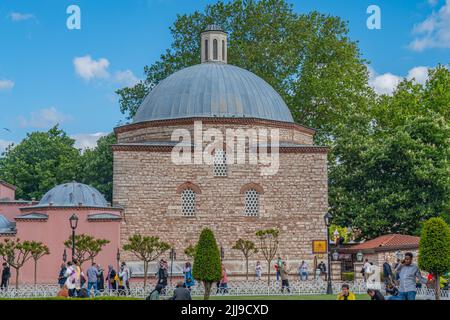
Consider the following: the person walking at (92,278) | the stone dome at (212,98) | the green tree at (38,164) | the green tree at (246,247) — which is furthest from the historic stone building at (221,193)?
the green tree at (38,164)

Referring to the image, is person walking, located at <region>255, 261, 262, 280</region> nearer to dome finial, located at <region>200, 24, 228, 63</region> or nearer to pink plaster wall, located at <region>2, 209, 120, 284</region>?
pink plaster wall, located at <region>2, 209, 120, 284</region>

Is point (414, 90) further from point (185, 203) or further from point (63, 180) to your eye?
point (63, 180)

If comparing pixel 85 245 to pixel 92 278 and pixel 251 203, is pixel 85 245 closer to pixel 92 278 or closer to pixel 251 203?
pixel 92 278

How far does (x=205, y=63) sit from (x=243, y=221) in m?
8.66

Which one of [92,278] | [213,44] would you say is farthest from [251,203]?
[92,278]

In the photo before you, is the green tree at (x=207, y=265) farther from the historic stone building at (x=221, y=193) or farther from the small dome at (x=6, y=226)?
the small dome at (x=6, y=226)

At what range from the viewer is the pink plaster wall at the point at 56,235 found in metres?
27.7

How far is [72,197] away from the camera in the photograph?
2906cm

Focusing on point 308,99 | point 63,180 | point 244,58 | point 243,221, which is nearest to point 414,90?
point 308,99

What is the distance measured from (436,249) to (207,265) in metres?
6.22

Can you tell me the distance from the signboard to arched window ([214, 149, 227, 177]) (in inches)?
173

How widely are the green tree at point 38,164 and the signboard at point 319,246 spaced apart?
63.7ft

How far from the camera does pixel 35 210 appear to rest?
28922 mm

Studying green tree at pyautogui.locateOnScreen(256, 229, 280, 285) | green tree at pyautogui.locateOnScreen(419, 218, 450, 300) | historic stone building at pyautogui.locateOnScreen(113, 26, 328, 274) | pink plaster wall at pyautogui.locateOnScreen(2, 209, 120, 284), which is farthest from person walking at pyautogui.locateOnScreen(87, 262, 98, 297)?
green tree at pyautogui.locateOnScreen(419, 218, 450, 300)
